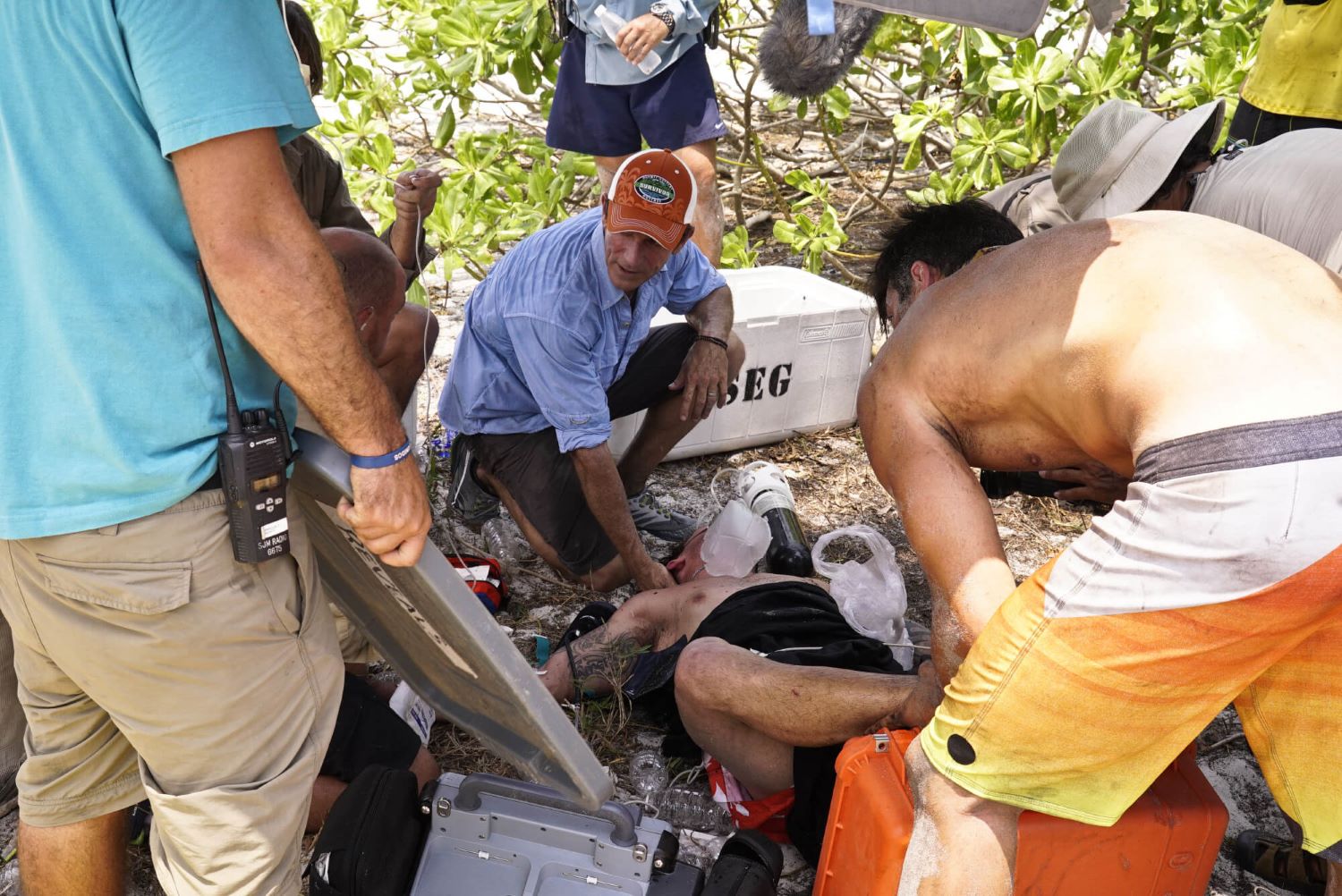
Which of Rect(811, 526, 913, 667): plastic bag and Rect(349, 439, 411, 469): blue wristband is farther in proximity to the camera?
Rect(811, 526, 913, 667): plastic bag

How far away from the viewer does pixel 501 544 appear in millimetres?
3541

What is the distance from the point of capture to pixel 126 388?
4.70 ft

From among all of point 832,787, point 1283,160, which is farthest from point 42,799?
point 1283,160

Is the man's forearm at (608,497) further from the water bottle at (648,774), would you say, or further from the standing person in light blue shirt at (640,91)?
the standing person in light blue shirt at (640,91)

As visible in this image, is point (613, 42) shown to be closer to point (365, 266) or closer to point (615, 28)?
point (615, 28)

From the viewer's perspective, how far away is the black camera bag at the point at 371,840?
6.21 ft

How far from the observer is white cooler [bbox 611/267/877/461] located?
13.1 ft

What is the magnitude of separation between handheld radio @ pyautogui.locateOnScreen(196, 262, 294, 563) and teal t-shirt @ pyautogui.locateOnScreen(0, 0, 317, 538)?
0.09ft

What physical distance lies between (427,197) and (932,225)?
1586 millimetres

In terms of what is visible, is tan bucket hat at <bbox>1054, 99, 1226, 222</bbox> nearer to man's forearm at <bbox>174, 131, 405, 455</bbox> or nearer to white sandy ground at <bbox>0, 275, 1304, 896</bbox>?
white sandy ground at <bbox>0, 275, 1304, 896</bbox>

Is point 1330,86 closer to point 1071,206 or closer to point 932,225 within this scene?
point 1071,206

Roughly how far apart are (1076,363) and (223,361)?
51.8 inches

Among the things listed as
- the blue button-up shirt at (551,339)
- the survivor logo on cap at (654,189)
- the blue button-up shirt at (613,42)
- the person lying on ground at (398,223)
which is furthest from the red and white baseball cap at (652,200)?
the blue button-up shirt at (613,42)

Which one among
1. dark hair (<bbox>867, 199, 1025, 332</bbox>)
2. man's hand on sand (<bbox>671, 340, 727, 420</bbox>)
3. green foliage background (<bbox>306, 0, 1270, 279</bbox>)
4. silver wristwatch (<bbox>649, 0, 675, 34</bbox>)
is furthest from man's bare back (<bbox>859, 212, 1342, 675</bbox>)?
green foliage background (<bbox>306, 0, 1270, 279</bbox>)
